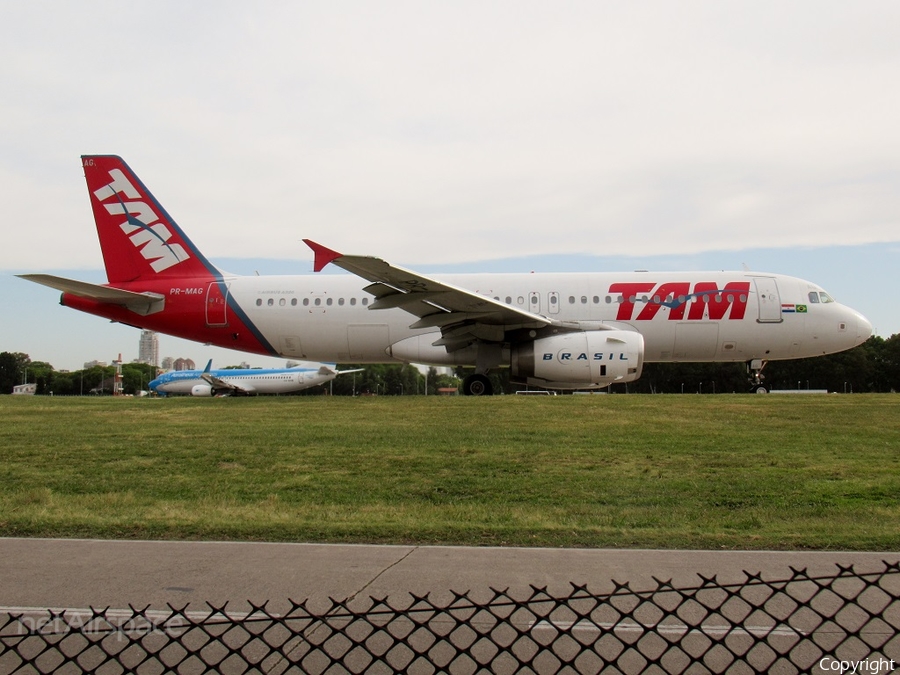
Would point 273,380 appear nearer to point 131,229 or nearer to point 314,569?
point 131,229

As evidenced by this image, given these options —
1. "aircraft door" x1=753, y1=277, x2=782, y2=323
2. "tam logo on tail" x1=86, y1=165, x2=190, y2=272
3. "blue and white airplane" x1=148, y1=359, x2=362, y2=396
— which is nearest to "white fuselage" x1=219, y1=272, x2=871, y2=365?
"aircraft door" x1=753, y1=277, x2=782, y2=323

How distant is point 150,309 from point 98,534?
54.3 feet

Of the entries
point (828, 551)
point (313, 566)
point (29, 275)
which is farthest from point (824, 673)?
point (29, 275)

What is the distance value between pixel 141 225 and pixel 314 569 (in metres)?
19.0

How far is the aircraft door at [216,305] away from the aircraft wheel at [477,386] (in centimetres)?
754

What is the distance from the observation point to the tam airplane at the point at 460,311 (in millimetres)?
18312

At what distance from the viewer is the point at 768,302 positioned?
805 inches

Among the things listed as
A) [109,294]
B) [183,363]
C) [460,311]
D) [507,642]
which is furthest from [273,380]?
[183,363]

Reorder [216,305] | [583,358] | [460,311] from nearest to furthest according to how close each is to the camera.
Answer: [583,358] → [460,311] → [216,305]

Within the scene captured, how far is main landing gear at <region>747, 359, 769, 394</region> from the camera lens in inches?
844

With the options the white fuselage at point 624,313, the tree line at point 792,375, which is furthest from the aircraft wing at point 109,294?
the tree line at point 792,375

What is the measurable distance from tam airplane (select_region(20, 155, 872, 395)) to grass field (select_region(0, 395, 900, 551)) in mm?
4290

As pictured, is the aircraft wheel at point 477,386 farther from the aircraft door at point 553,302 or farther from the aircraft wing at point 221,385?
the aircraft wing at point 221,385

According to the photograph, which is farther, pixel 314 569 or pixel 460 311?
pixel 460 311
